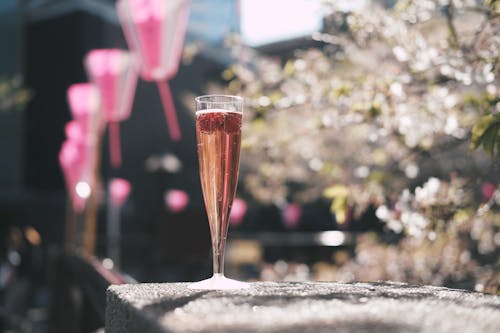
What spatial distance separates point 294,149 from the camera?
4285mm

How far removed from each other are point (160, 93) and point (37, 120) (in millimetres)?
4482

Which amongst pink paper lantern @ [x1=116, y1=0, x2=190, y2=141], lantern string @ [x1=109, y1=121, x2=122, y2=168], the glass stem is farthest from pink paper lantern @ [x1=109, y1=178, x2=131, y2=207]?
the glass stem

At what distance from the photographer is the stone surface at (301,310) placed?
776 millimetres

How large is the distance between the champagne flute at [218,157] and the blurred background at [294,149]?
400 mm

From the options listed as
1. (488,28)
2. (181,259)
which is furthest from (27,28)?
(488,28)

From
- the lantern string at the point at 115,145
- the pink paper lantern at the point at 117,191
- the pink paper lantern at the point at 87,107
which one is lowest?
the pink paper lantern at the point at 117,191

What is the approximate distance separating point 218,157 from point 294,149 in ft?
9.31

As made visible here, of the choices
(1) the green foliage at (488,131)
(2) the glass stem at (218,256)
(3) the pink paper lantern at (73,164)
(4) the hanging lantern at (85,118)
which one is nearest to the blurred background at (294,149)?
(1) the green foliage at (488,131)

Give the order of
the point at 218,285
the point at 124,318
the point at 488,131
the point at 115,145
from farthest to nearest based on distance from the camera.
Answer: the point at 115,145 < the point at 488,131 < the point at 218,285 < the point at 124,318

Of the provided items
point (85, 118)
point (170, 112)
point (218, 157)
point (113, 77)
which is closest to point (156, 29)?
point (113, 77)

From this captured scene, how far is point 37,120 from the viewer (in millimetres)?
21266

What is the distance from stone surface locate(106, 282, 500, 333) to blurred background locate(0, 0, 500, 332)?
602mm

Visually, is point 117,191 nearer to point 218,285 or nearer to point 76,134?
point 76,134

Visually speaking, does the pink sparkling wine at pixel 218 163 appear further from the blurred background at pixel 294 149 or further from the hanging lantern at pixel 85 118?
the hanging lantern at pixel 85 118
